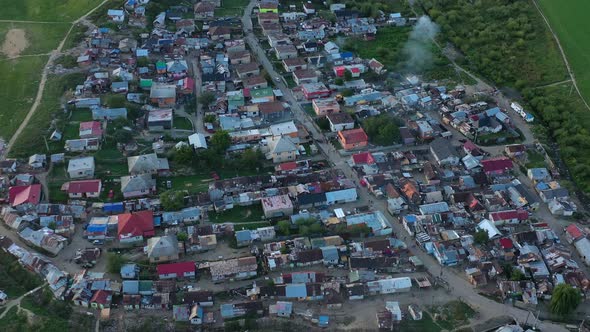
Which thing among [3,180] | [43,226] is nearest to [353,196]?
[43,226]

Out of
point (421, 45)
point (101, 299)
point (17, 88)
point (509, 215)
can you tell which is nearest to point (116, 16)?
point (17, 88)

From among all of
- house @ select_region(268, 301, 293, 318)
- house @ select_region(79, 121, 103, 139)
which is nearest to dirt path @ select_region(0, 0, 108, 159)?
house @ select_region(79, 121, 103, 139)

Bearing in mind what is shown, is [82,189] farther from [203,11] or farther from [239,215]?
[203,11]

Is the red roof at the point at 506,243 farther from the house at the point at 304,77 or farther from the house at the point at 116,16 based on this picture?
the house at the point at 116,16

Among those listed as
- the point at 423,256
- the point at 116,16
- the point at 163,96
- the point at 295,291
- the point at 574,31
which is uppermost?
the point at 116,16

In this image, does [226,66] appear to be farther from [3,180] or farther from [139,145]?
[3,180]

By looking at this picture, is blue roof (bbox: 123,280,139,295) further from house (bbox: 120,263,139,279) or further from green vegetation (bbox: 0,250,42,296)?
green vegetation (bbox: 0,250,42,296)

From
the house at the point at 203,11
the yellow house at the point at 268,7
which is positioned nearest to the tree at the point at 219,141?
the house at the point at 203,11
